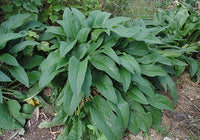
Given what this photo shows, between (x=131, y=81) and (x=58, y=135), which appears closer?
(x=58, y=135)

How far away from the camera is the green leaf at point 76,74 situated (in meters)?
1.61

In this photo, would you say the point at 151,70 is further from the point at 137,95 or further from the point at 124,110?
the point at 124,110

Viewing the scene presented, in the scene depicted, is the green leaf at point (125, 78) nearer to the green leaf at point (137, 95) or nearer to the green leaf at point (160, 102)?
the green leaf at point (137, 95)

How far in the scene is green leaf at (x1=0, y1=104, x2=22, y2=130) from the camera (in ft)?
5.94

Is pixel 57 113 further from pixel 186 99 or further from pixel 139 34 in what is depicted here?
pixel 186 99

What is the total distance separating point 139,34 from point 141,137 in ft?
4.02

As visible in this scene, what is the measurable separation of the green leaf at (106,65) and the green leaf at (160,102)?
0.60 m

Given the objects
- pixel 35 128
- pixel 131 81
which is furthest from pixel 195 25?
pixel 35 128

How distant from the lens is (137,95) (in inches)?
79.5

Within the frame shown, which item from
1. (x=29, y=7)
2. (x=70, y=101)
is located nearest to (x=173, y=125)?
(x=70, y=101)

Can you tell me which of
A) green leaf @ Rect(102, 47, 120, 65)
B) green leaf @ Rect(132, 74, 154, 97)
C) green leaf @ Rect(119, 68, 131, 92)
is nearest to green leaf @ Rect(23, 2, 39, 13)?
green leaf @ Rect(102, 47, 120, 65)

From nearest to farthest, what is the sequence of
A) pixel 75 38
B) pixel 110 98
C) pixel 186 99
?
pixel 110 98, pixel 75 38, pixel 186 99

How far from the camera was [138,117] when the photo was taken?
6.60 ft

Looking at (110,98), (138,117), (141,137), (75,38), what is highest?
(75,38)
